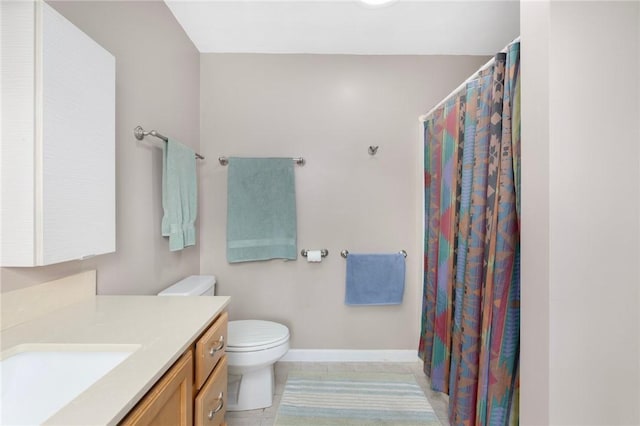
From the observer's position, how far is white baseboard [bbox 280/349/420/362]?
214 cm

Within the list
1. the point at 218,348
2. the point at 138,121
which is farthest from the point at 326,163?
the point at 218,348

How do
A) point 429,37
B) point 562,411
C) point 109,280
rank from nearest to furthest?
point 562,411
point 109,280
point 429,37

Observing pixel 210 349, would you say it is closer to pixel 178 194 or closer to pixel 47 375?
pixel 47 375

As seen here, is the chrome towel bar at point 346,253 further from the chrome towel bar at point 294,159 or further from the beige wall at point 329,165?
the chrome towel bar at point 294,159

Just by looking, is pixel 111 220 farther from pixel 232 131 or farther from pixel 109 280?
pixel 232 131

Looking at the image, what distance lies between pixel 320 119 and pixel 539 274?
5.60 ft

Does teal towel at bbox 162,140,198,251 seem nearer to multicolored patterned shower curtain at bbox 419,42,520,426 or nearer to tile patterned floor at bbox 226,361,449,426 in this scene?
tile patterned floor at bbox 226,361,449,426

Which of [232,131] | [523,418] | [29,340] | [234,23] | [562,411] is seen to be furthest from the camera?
[232,131]

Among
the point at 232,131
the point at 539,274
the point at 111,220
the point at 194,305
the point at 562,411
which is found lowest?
the point at 562,411

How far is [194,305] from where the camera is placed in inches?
42.0

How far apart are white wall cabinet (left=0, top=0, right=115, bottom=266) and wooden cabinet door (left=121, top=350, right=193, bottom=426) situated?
1.66 ft

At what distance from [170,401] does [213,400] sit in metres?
0.31

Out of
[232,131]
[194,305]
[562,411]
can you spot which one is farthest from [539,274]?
[232,131]

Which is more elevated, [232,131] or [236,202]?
[232,131]
